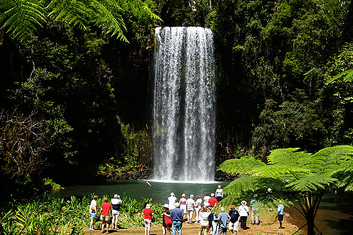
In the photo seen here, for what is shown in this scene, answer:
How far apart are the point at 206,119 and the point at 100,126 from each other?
8031 mm

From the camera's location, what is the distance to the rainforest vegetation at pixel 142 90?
46.8 feet

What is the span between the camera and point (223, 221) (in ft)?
23.7

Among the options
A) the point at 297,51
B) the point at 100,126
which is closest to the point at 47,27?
the point at 100,126

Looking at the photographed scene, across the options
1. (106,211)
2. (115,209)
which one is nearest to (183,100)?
(115,209)

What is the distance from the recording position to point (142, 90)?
927 inches

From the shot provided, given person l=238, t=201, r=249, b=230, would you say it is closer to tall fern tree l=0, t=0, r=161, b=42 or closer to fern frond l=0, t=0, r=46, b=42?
tall fern tree l=0, t=0, r=161, b=42

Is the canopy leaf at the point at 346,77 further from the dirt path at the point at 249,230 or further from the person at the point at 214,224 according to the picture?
the dirt path at the point at 249,230

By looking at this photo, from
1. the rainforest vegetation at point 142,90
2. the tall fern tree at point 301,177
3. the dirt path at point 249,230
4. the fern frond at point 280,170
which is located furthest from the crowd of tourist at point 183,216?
the rainforest vegetation at point 142,90

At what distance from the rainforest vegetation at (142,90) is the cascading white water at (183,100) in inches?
29.0

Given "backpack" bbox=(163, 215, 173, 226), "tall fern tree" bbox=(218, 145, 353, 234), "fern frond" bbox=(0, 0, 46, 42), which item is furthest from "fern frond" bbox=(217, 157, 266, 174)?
"fern frond" bbox=(0, 0, 46, 42)

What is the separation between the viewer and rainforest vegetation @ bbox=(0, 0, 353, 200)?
14273mm

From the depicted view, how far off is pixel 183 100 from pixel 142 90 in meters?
3.50

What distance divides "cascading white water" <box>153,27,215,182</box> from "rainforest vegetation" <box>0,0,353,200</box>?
0.74 meters

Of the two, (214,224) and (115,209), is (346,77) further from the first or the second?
(115,209)
